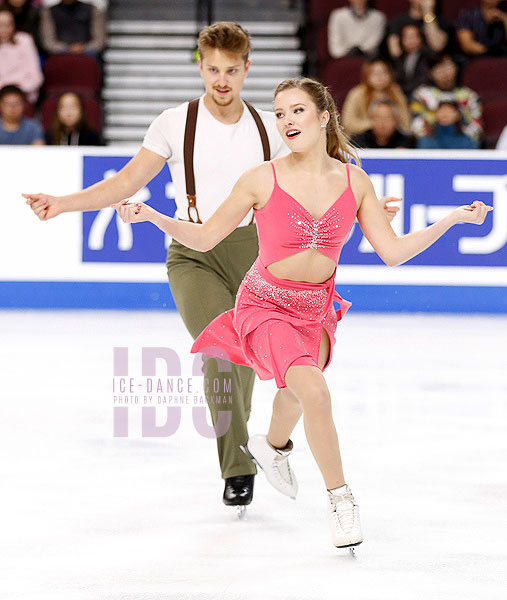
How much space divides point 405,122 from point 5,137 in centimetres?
316

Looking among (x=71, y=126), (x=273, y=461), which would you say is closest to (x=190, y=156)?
(x=273, y=461)

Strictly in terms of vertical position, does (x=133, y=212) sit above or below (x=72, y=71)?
below

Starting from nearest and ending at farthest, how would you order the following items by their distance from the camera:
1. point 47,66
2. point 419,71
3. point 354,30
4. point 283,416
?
point 283,416 → point 419,71 → point 47,66 → point 354,30

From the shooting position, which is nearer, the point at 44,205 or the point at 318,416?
the point at 318,416

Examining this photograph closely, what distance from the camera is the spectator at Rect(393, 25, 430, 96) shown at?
9453 mm

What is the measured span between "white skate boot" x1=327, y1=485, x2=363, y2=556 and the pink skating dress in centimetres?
35

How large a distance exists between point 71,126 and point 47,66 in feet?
5.15

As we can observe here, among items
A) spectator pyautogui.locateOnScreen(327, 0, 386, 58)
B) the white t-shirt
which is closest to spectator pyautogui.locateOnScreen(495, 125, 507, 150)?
spectator pyautogui.locateOnScreen(327, 0, 386, 58)

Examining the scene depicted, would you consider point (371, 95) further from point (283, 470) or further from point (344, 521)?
point (344, 521)

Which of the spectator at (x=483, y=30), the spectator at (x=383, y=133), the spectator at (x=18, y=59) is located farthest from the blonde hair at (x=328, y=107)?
the spectator at (x=483, y=30)

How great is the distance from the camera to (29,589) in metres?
2.67

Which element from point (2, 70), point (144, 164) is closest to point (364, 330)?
point (144, 164)

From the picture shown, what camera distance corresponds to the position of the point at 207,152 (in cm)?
356

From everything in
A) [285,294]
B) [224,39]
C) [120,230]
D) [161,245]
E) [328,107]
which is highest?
[224,39]
